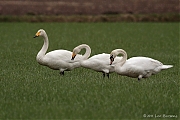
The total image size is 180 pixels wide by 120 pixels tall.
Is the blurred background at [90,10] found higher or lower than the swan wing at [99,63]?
higher

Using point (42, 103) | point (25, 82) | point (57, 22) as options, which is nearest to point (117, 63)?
point (25, 82)

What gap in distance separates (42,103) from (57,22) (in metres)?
35.4

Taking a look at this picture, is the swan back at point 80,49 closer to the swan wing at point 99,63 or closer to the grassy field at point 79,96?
the swan wing at point 99,63

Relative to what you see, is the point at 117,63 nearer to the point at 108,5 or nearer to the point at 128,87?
the point at 128,87

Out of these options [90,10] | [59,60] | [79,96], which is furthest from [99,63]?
[90,10]

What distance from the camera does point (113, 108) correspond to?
8297 millimetres

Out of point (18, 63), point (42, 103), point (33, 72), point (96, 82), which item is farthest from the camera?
point (18, 63)

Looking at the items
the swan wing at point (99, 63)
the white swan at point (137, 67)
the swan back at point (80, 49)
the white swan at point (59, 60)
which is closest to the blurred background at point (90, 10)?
the white swan at point (59, 60)

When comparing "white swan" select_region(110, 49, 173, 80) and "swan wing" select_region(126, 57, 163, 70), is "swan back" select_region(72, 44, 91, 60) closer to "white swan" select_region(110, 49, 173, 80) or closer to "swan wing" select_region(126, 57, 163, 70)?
"white swan" select_region(110, 49, 173, 80)

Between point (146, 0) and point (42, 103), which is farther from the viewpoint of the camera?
point (146, 0)

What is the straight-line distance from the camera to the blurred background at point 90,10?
148 ft

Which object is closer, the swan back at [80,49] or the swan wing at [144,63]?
the swan wing at [144,63]

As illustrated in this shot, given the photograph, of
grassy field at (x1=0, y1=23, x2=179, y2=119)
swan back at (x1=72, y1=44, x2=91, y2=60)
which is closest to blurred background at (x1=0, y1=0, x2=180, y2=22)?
grassy field at (x1=0, y1=23, x2=179, y2=119)

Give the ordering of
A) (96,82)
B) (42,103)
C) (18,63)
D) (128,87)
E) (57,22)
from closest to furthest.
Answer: (42,103) < (128,87) < (96,82) < (18,63) < (57,22)
